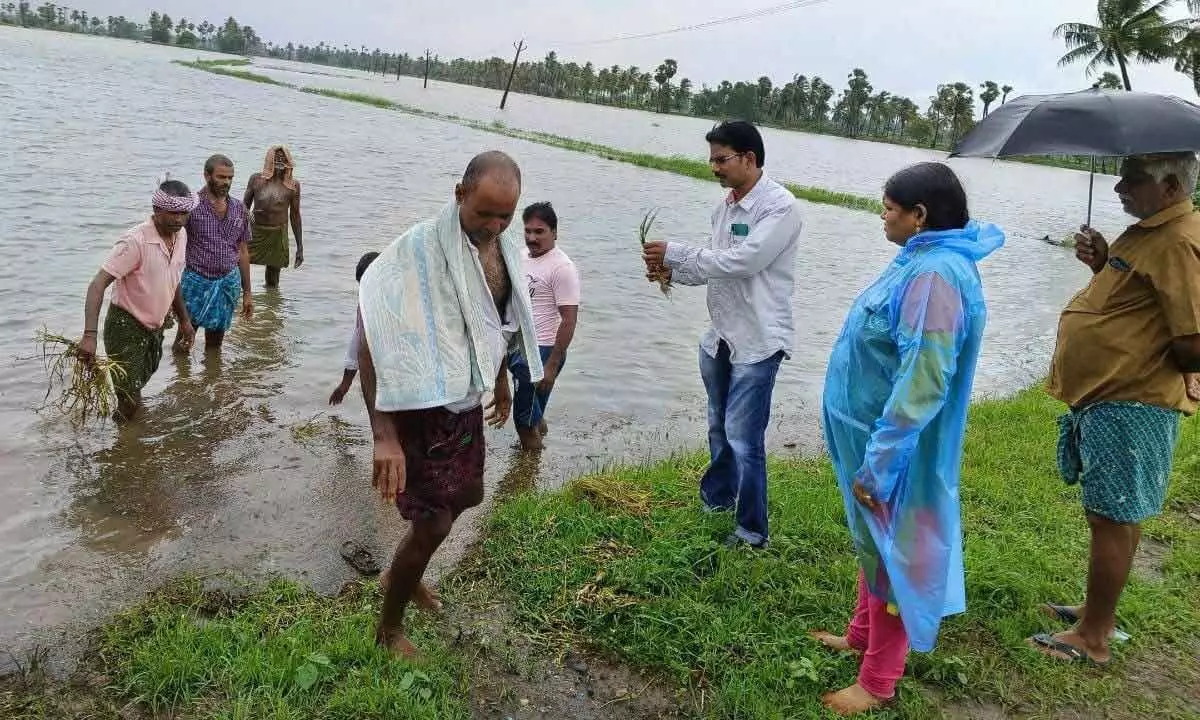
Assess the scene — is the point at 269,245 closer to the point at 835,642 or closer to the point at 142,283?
the point at 142,283

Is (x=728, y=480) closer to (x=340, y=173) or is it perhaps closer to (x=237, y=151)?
(x=340, y=173)

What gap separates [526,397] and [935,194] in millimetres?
3661

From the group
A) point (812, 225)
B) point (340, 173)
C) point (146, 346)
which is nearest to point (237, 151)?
point (340, 173)

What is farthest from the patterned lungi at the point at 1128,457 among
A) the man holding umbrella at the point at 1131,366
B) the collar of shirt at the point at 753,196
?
the collar of shirt at the point at 753,196

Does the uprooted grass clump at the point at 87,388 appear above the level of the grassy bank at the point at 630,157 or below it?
below

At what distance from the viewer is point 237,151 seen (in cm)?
2050

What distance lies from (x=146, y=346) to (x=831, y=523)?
14.8 ft

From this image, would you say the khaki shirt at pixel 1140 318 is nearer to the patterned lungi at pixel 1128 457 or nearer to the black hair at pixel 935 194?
the patterned lungi at pixel 1128 457

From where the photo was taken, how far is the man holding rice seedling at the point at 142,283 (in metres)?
5.03

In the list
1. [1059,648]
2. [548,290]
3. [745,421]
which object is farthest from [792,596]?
[548,290]

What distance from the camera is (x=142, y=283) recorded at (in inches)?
203

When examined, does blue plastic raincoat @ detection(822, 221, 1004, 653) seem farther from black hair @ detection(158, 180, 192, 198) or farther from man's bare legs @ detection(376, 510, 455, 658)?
black hair @ detection(158, 180, 192, 198)

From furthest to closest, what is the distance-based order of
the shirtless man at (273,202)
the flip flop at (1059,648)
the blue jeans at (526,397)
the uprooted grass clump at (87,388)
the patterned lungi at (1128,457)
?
the shirtless man at (273,202), the blue jeans at (526,397), the uprooted grass clump at (87,388), the flip flop at (1059,648), the patterned lungi at (1128,457)

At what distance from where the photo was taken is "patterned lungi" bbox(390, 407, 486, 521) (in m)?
2.84
